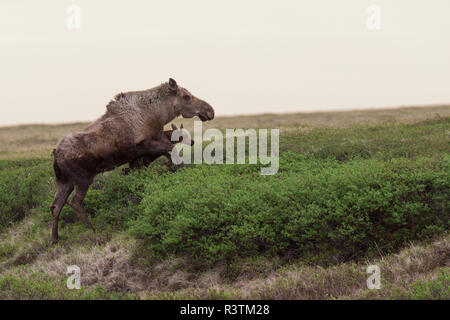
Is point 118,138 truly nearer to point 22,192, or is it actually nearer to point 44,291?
point 44,291

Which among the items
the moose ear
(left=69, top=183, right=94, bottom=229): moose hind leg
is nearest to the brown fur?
the moose ear

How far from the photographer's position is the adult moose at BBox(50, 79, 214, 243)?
12656mm

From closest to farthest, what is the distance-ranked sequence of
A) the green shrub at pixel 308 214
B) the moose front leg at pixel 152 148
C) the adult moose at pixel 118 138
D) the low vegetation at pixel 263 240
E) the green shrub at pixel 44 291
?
the low vegetation at pixel 263 240, the green shrub at pixel 44 291, the green shrub at pixel 308 214, the adult moose at pixel 118 138, the moose front leg at pixel 152 148

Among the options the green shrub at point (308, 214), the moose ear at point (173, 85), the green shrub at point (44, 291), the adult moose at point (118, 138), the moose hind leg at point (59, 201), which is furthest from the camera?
the moose ear at point (173, 85)

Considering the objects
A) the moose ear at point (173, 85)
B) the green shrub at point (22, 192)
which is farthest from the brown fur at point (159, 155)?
the green shrub at point (22, 192)

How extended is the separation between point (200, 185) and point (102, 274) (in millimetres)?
2951

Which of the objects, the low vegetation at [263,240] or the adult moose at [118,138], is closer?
the low vegetation at [263,240]

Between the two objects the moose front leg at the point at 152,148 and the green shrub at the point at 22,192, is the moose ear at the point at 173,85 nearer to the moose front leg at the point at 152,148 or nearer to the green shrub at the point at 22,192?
the moose front leg at the point at 152,148

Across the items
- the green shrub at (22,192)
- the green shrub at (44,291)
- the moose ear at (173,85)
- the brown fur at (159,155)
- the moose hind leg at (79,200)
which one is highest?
the moose ear at (173,85)

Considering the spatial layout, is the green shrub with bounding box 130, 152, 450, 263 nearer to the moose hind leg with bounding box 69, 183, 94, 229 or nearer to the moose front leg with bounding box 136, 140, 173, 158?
the moose front leg with bounding box 136, 140, 173, 158

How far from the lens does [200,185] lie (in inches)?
481

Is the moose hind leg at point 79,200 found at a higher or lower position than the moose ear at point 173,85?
lower

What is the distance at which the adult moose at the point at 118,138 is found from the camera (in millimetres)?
12656
